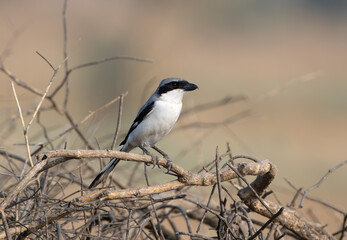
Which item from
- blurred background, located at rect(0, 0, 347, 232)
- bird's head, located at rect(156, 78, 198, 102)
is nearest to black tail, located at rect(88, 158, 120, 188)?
bird's head, located at rect(156, 78, 198, 102)

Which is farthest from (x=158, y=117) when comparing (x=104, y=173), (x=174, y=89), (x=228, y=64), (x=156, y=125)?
(x=228, y=64)

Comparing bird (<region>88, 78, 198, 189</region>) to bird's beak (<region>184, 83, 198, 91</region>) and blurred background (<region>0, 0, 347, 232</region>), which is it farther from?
blurred background (<region>0, 0, 347, 232</region>)

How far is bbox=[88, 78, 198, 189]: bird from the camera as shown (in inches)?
161

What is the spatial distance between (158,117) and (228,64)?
20.9 meters

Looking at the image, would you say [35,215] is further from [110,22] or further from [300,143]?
[110,22]

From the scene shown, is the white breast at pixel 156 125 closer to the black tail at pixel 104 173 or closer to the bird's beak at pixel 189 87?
A: the bird's beak at pixel 189 87

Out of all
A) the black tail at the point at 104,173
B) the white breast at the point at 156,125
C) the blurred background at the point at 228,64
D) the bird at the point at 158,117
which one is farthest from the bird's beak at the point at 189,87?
the blurred background at the point at 228,64

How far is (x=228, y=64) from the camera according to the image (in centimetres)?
2469

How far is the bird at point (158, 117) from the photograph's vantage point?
13.4 feet

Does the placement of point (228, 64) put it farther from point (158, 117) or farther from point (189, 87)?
point (158, 117)

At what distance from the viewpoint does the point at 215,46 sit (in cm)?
2648

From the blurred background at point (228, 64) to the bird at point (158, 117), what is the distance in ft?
20.7

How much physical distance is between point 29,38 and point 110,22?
3685 mm

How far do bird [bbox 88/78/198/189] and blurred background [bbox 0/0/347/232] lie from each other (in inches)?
249
